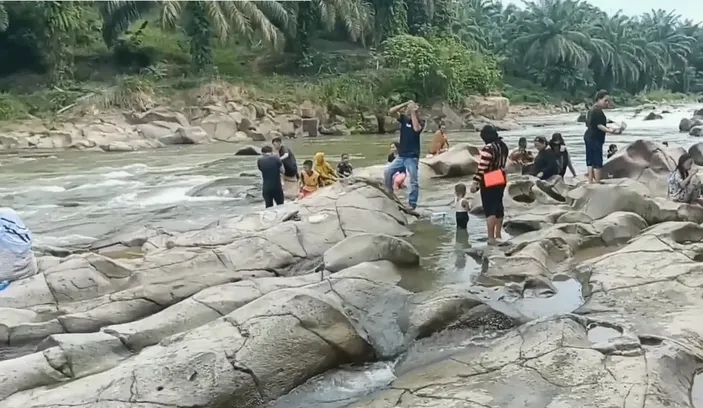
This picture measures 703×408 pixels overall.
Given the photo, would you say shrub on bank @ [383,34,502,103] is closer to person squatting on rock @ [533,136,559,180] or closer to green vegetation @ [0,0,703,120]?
green vegetation @ [0,0,703,120]

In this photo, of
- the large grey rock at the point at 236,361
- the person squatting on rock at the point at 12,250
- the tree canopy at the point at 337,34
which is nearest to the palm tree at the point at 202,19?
the tree canopy at the point at 337,34

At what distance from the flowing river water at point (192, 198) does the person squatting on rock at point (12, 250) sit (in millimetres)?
2942

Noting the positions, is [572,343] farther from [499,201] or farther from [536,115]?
[536,115]

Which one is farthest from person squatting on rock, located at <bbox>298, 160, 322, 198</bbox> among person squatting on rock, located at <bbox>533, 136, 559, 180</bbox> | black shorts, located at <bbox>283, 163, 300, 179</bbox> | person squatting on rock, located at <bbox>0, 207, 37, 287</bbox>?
person squatting on rock, located at <bbox>0, 207, 37, 287</bbox>

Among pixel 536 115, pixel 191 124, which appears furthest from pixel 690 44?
pixel 191 124

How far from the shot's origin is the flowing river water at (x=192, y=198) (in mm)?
6477

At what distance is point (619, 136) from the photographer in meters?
28.2

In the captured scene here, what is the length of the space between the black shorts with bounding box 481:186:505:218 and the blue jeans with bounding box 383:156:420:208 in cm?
216

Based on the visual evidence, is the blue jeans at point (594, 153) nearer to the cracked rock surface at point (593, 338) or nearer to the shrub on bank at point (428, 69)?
the cracked rock surface at point (593, 338)

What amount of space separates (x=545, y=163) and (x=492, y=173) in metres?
4.72

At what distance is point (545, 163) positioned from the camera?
13.0 meters

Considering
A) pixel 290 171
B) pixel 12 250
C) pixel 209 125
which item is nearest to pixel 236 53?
pixel 209 125

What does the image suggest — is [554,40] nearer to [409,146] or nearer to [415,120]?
[409,146]

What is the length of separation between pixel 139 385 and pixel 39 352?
112cm
